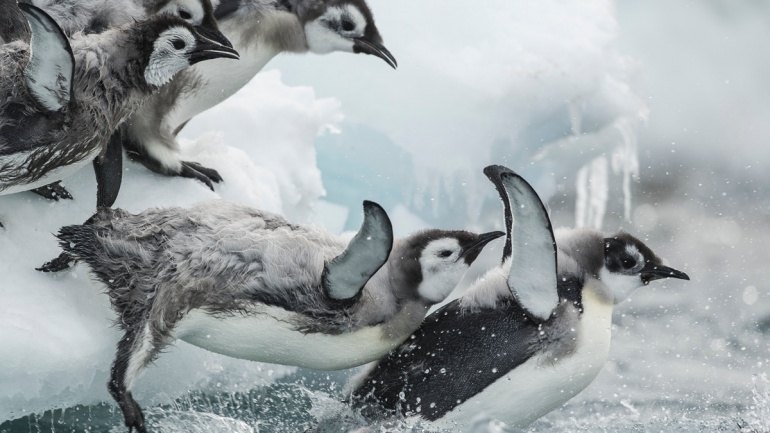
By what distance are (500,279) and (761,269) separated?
2.94m

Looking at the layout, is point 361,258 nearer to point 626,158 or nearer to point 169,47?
point 169,47

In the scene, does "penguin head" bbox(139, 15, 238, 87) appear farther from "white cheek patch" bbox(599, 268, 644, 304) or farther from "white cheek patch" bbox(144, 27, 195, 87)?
"white cheek patch" bbox(599, 268, 644, 304)

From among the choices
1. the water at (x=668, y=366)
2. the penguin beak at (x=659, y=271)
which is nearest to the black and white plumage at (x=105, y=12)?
the water at (x=668, y=366)

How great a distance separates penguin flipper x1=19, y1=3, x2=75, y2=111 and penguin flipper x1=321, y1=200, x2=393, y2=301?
2.58ft

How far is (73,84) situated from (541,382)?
1.42 metres

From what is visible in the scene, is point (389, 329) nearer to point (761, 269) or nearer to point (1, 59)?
point (1, 59)

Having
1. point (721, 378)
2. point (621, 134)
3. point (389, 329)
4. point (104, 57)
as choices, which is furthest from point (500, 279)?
point (621, 134)

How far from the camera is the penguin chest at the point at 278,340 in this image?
2209mm

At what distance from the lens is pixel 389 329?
2316 mm

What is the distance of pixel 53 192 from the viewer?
276cm

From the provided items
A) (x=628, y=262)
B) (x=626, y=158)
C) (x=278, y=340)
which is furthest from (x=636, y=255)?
(x=626, y=158)

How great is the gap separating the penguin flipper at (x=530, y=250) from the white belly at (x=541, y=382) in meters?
0.12

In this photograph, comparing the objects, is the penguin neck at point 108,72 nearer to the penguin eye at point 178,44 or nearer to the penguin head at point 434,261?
the penguin eye at point 178,44

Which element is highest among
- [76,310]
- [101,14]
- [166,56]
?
[166,56]
